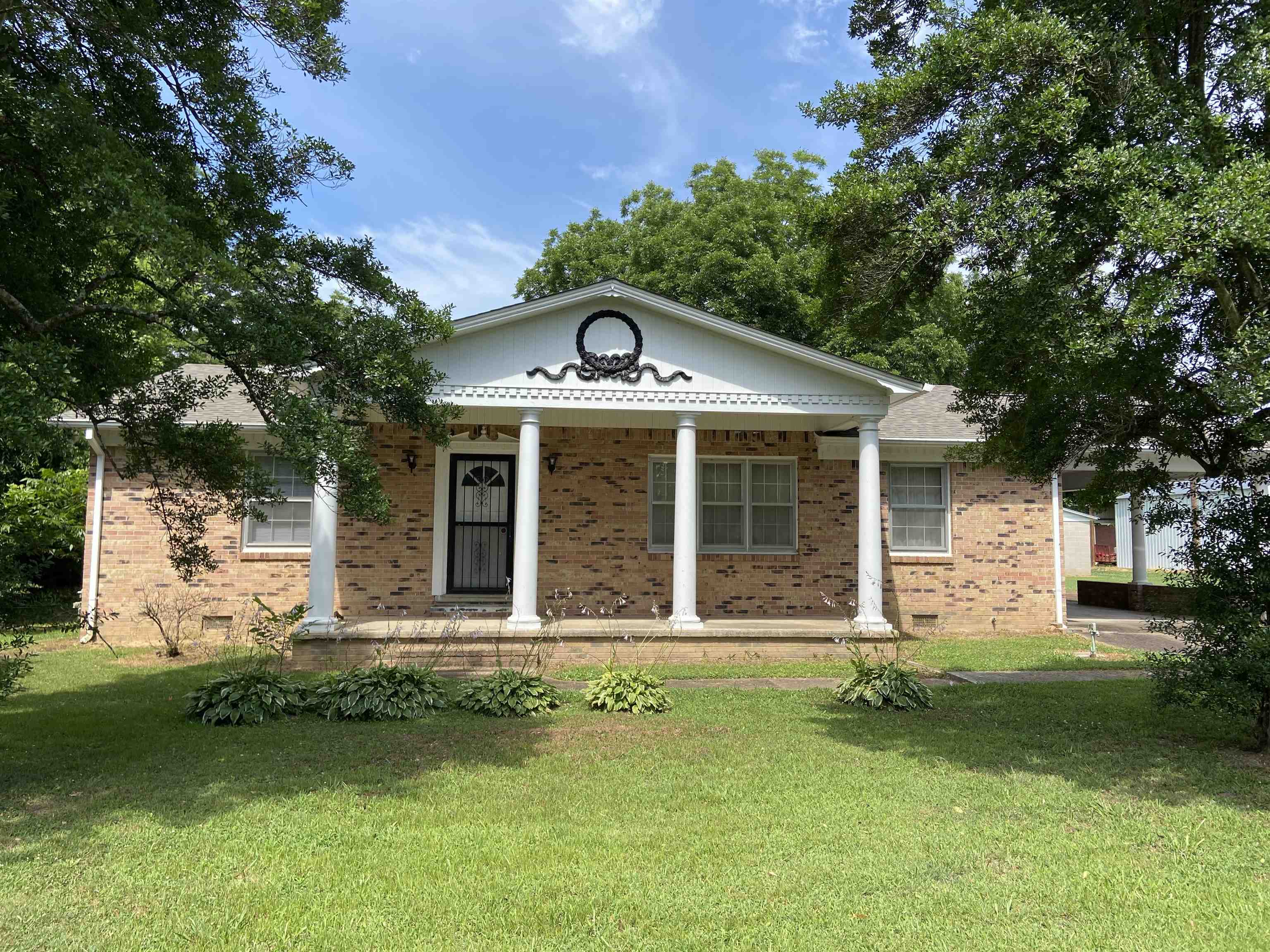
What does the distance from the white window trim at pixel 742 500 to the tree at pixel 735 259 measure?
8.67 m

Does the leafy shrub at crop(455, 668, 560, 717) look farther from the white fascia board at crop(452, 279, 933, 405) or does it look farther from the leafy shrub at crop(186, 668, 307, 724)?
the white fascia board at crop(452, 279, 933, 405)

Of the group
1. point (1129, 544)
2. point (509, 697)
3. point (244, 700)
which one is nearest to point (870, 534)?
point (509, 697)

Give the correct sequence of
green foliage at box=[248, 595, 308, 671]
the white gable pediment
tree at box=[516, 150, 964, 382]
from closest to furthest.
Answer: green foliage at box=[248, 595, 308, 671] < the white gable pediment < tree at box=[516, 150, 964, 382]

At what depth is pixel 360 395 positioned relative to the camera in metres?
7.14

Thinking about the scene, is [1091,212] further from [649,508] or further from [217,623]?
[217,623]

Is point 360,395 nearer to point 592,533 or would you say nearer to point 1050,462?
point 1050,462

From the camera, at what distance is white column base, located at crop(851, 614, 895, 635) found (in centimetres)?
1150

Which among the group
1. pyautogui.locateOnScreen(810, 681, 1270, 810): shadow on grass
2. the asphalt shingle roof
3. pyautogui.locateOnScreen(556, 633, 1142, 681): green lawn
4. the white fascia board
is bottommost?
pyautogui.locateOnScreen(810, 681, 1270, 810): shadow on grass

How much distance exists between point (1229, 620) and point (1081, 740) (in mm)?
1594

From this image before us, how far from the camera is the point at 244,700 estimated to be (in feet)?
26.7

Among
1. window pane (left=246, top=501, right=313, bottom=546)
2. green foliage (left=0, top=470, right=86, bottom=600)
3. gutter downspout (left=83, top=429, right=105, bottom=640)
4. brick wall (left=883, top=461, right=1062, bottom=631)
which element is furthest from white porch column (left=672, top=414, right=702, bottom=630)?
green foliage (left=0, top=470, right=86, bottom=600)

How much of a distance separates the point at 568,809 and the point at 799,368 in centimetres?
789

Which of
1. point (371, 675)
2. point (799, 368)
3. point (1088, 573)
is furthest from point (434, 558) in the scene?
point (1088, 573)

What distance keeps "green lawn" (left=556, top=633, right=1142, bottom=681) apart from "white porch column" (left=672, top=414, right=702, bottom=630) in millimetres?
632
